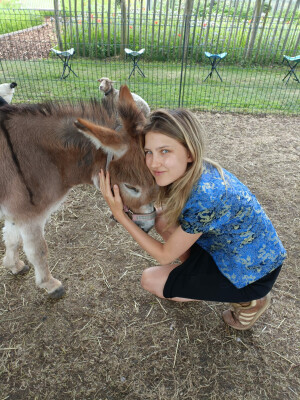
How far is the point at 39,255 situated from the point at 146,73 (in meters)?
8.07

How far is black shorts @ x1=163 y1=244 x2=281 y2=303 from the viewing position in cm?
236

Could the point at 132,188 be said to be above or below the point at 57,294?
above

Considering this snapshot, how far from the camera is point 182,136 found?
193cm

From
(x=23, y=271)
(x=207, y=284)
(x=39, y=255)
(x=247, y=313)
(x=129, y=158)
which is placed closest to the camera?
(x=129, y=158)

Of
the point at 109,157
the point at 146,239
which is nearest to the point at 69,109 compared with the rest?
the point at 109,157

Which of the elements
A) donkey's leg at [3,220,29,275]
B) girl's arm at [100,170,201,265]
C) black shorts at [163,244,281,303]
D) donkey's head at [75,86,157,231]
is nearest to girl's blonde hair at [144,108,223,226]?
donkey's head at [75,86,157,231]

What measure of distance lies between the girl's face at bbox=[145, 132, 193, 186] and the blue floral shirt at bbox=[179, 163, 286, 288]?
0.56 feet


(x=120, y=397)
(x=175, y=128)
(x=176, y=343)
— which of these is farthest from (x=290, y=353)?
(x=175, y=128)

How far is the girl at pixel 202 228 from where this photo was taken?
6.45ft

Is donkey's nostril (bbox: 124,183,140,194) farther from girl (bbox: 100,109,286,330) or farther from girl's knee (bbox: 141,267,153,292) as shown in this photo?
girl's knee (bbox: 141,267,153,292)

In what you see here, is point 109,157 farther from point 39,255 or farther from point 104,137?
point 39,255

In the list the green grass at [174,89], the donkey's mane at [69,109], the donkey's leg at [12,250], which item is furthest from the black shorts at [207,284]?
the green grass at [174,89]

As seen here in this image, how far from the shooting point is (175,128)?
1.92 metres

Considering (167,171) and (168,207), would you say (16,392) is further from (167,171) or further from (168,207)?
(167,171)
